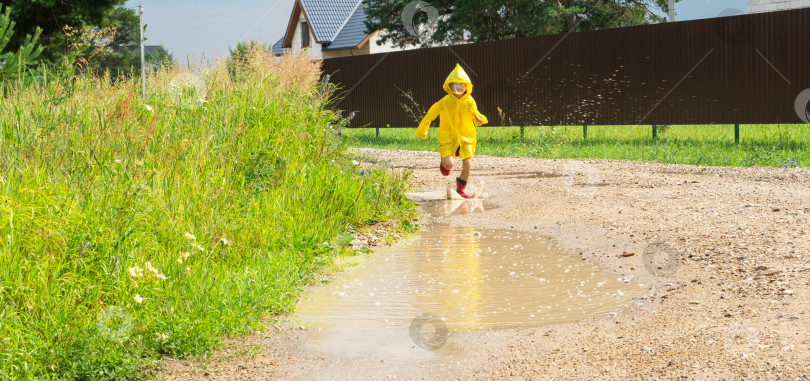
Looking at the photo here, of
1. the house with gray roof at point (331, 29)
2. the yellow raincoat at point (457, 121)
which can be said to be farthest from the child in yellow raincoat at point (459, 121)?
the house with gray roof at point (331, 29)

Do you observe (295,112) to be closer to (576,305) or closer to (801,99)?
(576,305)

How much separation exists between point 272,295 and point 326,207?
2075 mm

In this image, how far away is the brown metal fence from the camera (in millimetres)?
12508

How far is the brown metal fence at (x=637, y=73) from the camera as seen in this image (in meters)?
12.5

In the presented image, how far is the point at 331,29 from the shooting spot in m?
42.3

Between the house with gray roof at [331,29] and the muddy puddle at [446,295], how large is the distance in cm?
3395

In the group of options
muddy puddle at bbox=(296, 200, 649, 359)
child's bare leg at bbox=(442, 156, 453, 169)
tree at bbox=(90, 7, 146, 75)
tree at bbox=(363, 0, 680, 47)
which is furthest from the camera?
tree at bbox=(90, 7, 146, 75)

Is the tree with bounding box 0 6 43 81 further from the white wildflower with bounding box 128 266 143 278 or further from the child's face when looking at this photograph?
the child's face

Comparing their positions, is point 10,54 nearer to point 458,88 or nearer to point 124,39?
point 458,88

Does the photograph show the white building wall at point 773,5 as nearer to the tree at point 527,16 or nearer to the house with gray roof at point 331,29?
the tree at point 527,16

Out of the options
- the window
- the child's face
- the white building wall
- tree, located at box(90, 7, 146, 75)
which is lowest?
the child's face

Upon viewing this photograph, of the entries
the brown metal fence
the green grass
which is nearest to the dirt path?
the green grass

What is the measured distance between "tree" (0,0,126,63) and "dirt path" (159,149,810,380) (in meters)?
9.18

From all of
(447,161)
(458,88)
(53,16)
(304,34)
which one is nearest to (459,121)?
(458,88)
